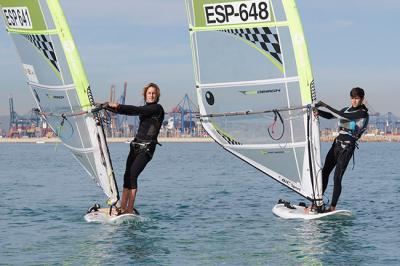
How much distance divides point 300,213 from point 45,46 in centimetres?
505

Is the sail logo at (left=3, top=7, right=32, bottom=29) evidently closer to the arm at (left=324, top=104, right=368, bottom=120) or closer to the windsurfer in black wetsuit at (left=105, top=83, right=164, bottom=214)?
the windsurfer in black wetsuit at (left=105, top=83, right=164, bottom=214)

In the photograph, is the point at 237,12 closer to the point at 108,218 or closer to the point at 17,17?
the point at 17,17

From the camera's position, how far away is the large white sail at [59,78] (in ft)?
38.7

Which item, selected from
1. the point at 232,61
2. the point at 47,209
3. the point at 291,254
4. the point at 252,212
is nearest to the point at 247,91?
the point at 232,61

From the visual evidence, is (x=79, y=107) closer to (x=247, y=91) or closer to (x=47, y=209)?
(x=247, y=91)

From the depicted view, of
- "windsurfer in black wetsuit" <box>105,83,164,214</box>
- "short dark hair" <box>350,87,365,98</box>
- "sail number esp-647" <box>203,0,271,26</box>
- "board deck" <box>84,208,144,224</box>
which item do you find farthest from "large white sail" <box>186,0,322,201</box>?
"board deck" <box>84,208,144,224</box>

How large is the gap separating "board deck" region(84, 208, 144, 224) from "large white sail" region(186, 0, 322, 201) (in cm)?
220

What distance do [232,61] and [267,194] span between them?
7381 millimetres

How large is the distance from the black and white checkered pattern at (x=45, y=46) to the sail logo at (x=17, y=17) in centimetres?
21

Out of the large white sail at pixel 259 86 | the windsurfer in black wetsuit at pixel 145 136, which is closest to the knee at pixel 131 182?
the windsurfer in black wetsuit at pixel 145 136

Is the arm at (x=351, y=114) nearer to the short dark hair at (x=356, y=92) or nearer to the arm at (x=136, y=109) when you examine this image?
the short dark hair at (x=356, y=92)

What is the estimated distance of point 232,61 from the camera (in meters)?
12.6

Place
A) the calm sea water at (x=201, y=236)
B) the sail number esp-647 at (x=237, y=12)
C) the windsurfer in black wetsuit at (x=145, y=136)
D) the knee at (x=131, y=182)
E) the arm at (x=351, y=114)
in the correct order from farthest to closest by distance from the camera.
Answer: the sail number esp-647 at (x=237, y=12)
the arm at (x=351, y=114)
the knee at (x=131, y=182)
the windsurfer in black wetsuit at (x=145, y=136)
the calm sea water at (x=201, y=236)

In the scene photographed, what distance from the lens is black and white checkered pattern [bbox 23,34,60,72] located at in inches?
478
